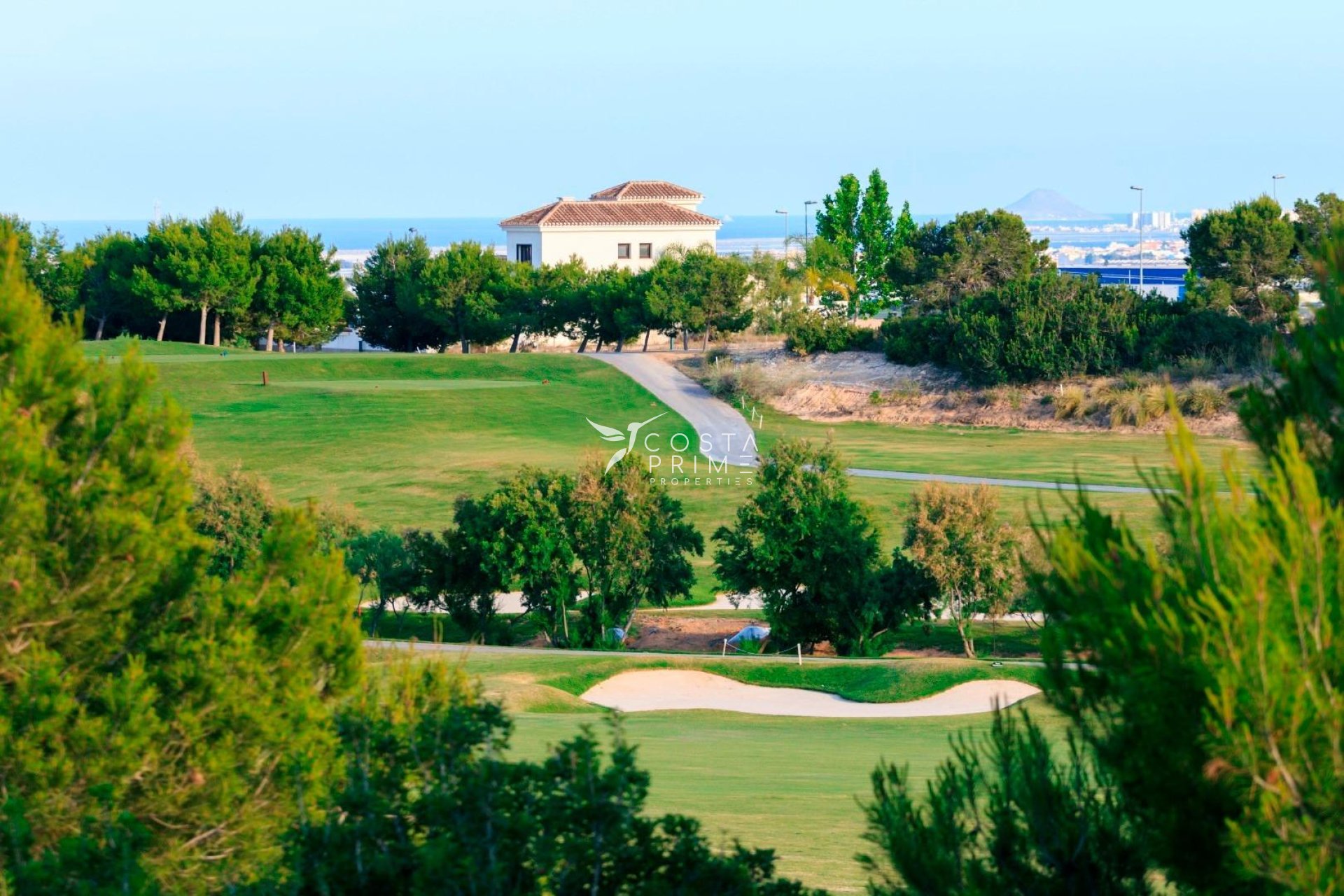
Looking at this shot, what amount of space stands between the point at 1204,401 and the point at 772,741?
40268mm

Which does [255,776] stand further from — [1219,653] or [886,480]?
[886,480]

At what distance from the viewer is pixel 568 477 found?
109ft

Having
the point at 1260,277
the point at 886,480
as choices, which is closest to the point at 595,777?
the point at 886,480

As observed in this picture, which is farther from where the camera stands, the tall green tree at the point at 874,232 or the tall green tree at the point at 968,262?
the tall green tree at the point at 874,232

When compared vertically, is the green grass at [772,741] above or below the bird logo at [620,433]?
below

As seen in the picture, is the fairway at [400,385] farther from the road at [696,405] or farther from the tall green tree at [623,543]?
the tall green tree at [623,543]

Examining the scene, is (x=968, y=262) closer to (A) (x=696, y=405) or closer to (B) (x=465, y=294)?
(A) (x=696, y=405)

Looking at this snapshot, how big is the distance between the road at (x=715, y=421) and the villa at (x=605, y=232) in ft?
77.6

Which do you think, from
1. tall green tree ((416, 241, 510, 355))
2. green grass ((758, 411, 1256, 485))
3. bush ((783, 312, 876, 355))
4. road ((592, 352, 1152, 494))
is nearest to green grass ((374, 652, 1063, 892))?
road ((592, 352, 1152, 494))

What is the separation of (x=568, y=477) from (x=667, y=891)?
26177 millimetres

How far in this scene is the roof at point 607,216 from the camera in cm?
9706

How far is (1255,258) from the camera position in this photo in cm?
6581


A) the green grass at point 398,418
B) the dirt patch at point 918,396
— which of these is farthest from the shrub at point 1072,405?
the green grass at point 398,418

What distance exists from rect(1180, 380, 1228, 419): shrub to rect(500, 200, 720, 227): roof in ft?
152
